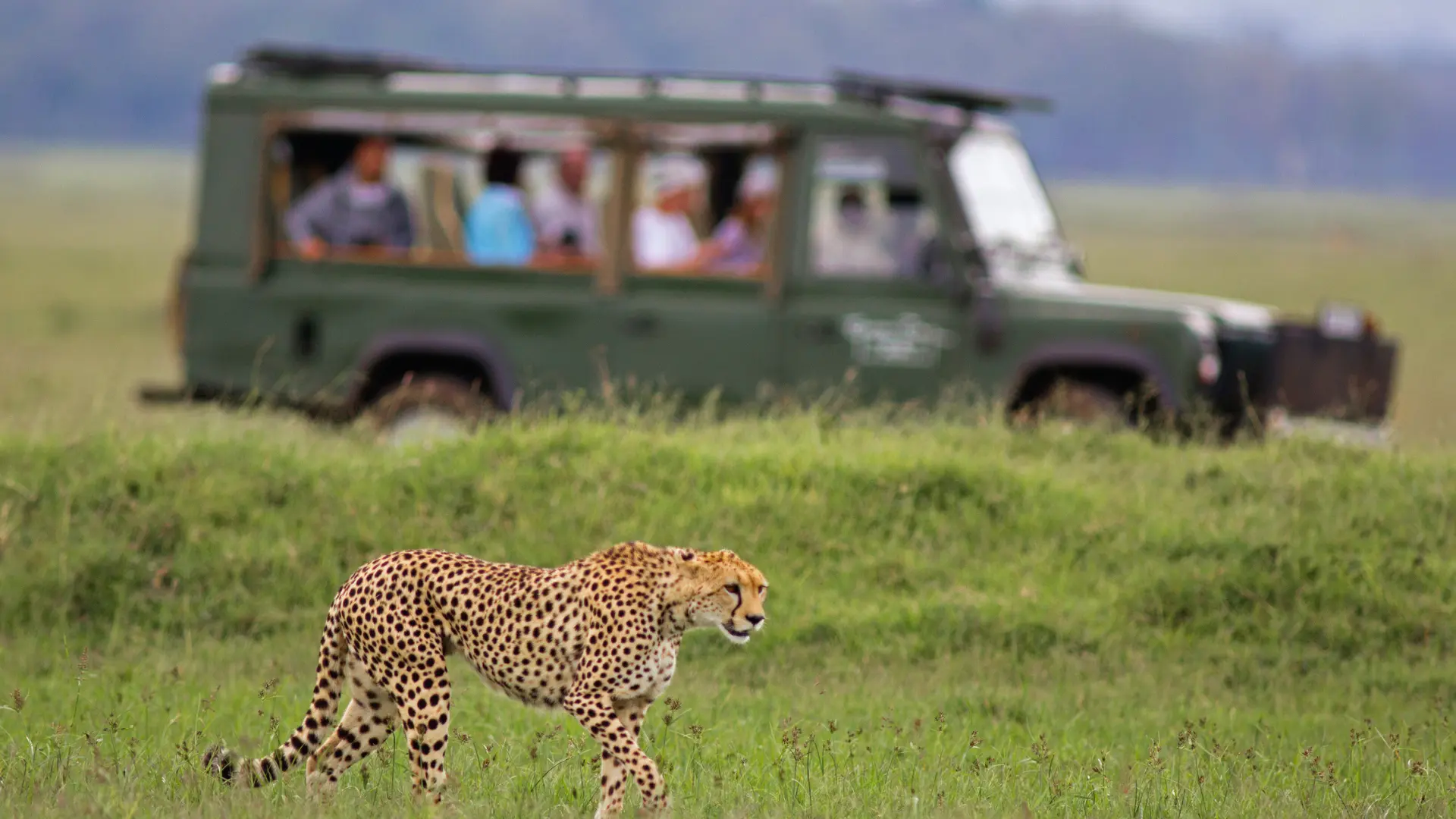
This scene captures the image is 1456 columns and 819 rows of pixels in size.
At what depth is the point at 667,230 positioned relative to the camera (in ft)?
39.5

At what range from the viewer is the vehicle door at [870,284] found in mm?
11383

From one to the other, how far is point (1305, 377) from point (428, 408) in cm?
500

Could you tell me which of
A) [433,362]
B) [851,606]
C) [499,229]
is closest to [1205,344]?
[851,606]

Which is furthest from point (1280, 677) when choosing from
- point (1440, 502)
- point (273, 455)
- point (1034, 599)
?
point (273, 455)

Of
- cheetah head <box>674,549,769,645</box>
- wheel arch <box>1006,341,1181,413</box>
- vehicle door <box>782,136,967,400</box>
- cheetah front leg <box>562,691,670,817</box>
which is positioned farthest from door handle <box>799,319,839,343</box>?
cheetah front leg <box>562,691,670,817</box>

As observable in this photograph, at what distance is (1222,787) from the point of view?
614 cm

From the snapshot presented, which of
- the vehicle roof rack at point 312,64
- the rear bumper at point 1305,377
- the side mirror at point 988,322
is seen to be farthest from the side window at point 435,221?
the rear bumper at point 1305,377

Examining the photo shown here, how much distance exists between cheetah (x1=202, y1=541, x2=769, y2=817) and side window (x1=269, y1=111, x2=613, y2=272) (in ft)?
20.7

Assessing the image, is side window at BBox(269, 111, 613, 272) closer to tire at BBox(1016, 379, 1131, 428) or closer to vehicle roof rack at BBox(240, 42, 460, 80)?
vehicle roof rack at BBox(240, 42, 460, 80)

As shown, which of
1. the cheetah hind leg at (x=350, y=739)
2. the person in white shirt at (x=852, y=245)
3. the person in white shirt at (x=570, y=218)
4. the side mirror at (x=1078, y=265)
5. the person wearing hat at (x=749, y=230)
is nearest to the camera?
the cheetah hind leg at (x=350, y=739)

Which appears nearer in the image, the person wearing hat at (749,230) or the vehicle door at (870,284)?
the vehicle door at (870,284)

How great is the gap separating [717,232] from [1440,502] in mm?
4901

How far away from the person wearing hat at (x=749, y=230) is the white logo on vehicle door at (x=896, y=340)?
2.43 feet

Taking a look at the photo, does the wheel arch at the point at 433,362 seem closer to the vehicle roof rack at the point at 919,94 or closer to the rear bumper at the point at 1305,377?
the vehicle roof rack at the point at 919,94
